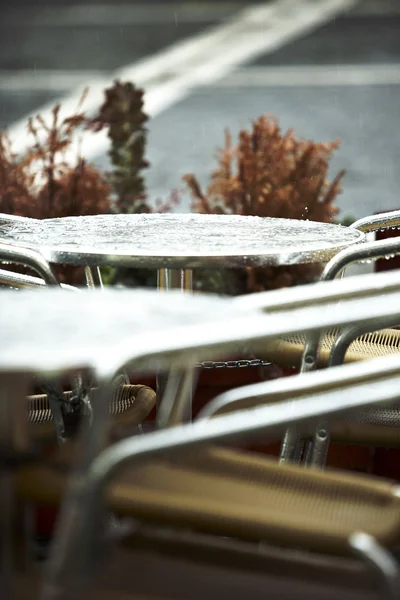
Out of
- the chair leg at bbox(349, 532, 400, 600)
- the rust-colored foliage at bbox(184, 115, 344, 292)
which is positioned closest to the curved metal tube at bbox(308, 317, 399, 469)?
the chair leg at bbox(349, 532, 400, 600)

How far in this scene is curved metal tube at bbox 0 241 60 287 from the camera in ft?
6.26

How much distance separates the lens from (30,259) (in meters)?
1.91

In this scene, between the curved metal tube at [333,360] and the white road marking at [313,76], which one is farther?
the white road marking at [313,76]

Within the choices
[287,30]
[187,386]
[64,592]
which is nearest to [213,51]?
[287,30]

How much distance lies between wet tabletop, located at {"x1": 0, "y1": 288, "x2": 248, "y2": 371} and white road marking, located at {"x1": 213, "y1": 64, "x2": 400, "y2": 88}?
5.00 meters

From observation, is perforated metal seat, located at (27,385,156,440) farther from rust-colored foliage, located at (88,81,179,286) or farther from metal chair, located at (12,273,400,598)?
rust-colored foliage, located at (88,81,179,286)

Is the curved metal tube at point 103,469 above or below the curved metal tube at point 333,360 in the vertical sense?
above

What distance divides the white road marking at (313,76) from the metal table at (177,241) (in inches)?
149

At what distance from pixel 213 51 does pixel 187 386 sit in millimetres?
5210

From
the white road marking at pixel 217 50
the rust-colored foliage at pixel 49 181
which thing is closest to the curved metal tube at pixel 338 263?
the rust-colored foliage at pixel 49 181

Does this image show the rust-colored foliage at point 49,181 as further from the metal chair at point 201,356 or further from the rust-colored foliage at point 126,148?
the metal chair at point 201,356

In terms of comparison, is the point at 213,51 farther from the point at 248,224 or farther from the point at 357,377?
the point at 357,377

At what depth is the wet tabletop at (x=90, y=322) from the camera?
103 cm

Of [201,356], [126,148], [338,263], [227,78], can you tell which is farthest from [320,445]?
[227,78]
